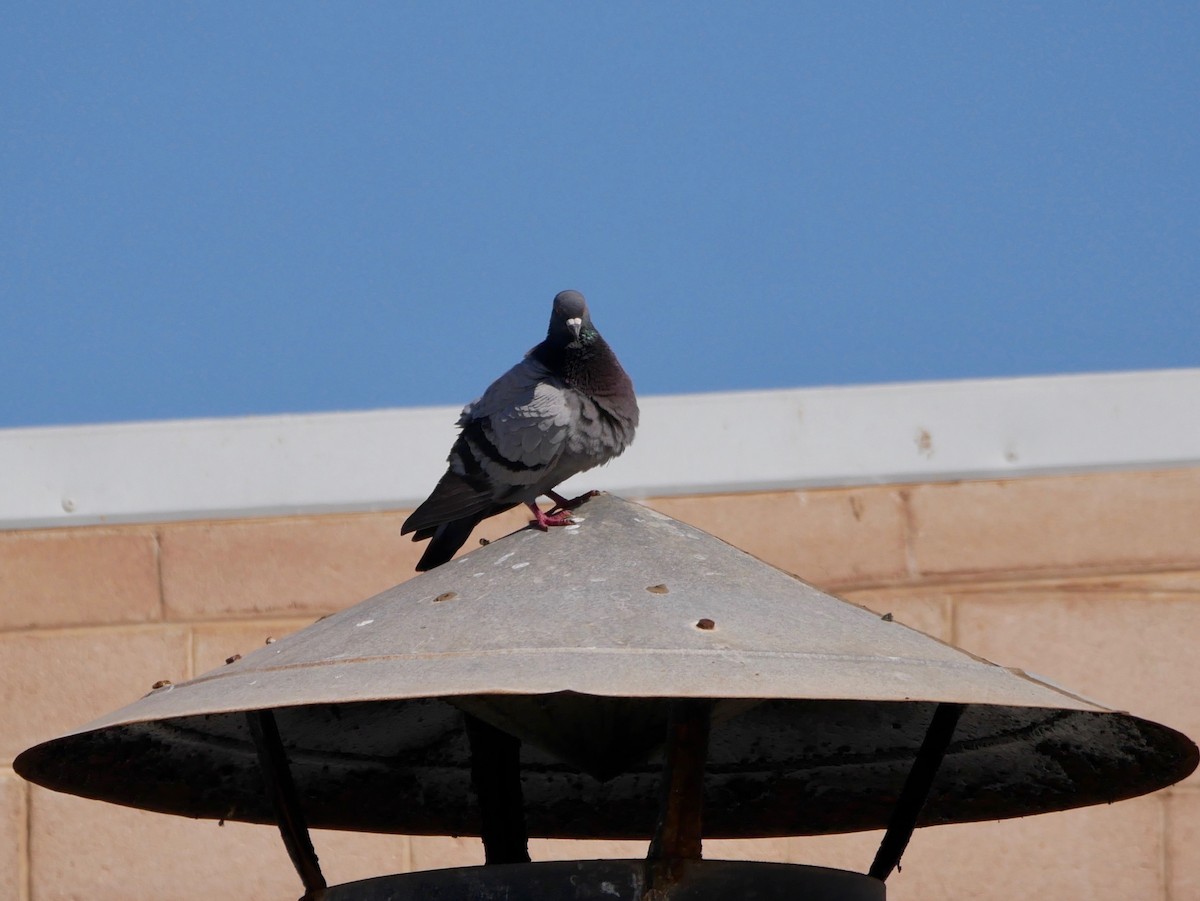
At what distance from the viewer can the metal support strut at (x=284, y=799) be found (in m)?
2.79

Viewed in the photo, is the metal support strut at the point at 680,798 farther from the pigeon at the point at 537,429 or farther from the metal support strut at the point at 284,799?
the pigeon at the point at 537,429

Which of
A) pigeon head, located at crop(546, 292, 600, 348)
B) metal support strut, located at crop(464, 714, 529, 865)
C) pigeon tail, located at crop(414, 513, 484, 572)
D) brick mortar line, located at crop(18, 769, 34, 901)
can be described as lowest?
brick mortar line, located at crop(18, 769, 34, 901)

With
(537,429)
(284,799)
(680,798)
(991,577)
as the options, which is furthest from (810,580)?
(680,798)

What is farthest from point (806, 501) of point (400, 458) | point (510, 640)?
point (510, 640)

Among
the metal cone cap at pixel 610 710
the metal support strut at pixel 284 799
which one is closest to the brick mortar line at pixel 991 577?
the metal cone cap at pixel 610 710

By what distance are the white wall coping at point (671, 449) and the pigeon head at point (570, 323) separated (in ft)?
3.50

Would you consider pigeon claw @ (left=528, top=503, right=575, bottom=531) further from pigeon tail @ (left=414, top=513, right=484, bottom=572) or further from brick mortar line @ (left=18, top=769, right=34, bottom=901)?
brick mortar line @ (left=18, top=769, right=34, bottom=901)

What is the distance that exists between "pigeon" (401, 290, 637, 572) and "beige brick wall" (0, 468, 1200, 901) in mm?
1158

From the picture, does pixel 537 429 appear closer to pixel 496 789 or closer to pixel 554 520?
pixel 554 520

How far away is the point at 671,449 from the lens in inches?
219

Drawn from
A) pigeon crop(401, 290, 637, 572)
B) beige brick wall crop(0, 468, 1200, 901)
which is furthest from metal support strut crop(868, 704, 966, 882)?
beige brick wall crop(0, 468, 1200, 901)

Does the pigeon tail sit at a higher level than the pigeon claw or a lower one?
lower

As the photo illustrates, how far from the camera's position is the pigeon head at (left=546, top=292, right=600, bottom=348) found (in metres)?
4.45

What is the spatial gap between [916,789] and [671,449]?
2.76 metres
